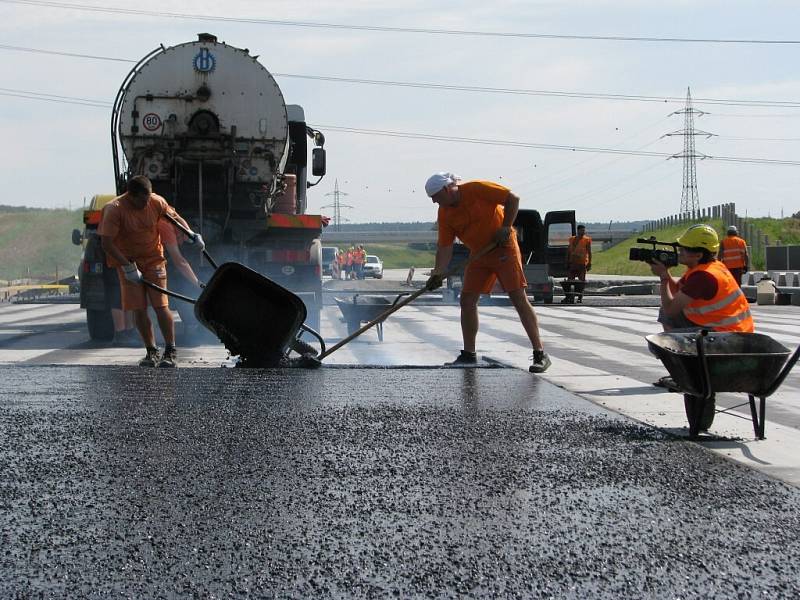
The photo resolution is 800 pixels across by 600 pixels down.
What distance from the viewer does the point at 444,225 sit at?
902cm

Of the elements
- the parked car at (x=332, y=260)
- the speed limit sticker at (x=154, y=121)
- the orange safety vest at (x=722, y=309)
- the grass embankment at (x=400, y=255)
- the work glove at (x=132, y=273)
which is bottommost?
the grass embankment at (x=400, y=255)

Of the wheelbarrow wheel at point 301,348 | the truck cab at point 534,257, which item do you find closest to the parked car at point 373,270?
the truck cab at point 534,257

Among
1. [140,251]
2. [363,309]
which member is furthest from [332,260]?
[140,251]

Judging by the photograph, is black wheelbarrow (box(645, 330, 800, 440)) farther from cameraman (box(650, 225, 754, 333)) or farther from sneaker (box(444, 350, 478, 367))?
sneaker (box(444, 350, 478, 367))

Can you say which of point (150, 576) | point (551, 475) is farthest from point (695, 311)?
point (150, 576)

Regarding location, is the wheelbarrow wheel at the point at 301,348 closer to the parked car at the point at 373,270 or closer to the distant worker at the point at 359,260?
the distant worker at the point at 359,260

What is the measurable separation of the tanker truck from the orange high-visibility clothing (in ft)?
42.2

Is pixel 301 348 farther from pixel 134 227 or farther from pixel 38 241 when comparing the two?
pixel 38 241

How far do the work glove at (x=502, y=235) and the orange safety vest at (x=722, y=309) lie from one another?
2.03 metres

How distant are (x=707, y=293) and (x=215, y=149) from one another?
7371mm

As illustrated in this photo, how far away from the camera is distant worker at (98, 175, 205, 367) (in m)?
9.29

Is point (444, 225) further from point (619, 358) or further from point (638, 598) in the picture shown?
point (638, 598)

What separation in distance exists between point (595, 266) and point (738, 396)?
220 feet

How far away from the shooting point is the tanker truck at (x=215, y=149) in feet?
41.9
